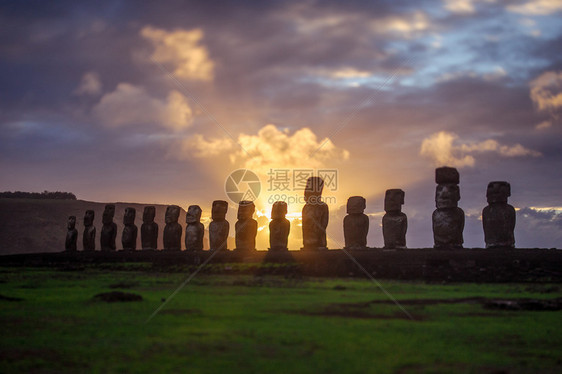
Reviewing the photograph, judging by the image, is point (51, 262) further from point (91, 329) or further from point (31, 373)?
point (31, 373)

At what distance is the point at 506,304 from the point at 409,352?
12.9 ft

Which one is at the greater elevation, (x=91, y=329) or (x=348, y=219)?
(x=348, y=219)

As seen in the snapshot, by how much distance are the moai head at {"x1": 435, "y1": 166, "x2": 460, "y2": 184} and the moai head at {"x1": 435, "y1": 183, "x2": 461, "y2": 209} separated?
164 millimetres

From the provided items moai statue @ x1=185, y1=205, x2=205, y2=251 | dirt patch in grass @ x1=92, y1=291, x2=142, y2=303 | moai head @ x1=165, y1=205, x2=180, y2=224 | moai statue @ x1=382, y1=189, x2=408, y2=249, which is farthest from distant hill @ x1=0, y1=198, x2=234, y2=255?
dirt patch in grass @ x1=92, y1=291, x2=142, y2=303

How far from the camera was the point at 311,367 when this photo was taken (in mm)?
5109

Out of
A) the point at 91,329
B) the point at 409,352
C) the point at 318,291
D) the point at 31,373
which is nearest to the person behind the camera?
the point at 31,373

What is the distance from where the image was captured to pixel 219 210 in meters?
26.0

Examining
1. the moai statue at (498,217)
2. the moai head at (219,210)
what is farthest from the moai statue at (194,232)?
the moai statue at (498,217)

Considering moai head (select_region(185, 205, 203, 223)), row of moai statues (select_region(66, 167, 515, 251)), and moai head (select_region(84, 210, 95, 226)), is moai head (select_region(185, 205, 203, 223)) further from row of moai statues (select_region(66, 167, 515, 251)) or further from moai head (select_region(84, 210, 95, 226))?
moai head (select_region(84, 210, 95, 226))

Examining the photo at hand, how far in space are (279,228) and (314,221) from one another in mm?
1531

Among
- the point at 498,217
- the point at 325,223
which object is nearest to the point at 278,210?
the point at 325,223

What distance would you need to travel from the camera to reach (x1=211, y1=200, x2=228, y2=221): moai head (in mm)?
26000

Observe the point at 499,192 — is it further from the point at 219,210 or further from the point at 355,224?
the point at 219,210

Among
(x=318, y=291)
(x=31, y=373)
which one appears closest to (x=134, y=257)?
(x=318, y=291)
